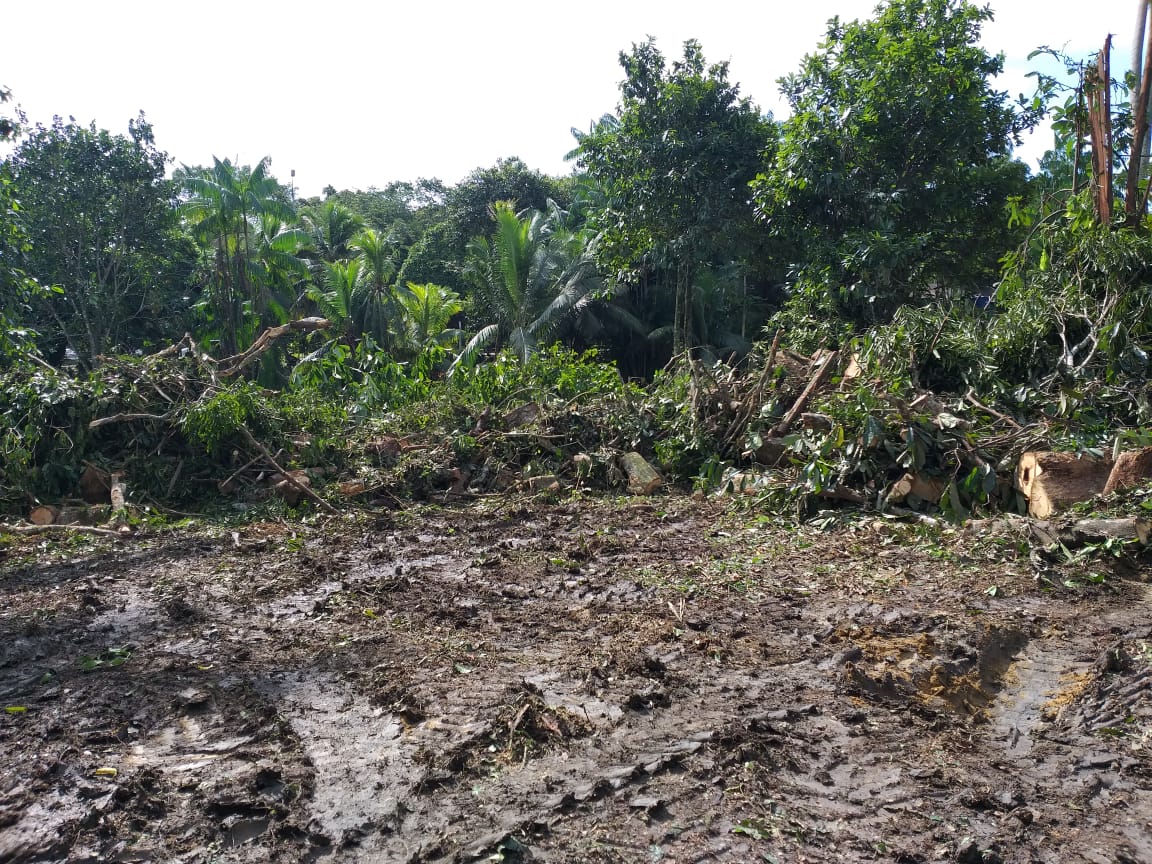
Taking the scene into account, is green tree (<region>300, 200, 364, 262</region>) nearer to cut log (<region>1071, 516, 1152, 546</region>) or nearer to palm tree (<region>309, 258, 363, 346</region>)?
palm tree (<region>309, 258, 363, 346</region>)

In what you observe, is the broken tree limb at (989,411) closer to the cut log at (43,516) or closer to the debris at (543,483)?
the debris at (543,483)

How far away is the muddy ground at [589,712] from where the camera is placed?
2.22 metres

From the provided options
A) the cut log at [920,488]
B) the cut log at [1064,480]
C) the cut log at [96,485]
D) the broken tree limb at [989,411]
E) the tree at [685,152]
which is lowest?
the cut log at [96,485]

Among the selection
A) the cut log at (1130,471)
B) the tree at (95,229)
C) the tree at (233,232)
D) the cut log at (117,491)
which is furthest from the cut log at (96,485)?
the tree at (233,232)

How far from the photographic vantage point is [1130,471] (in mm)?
5129

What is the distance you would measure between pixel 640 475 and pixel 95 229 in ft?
58.1

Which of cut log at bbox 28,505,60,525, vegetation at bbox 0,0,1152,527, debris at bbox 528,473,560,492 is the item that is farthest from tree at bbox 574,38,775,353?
cut log at bbox 28,505,60,525

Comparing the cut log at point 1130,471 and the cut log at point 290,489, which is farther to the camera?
the cut log at point 290,489

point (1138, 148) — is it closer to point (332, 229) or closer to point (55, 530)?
point (55, 530)

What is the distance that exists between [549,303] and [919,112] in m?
11.6

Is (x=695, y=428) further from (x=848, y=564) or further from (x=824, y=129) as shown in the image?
(x=824, y=129)

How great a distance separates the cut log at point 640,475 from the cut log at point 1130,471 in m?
4.04

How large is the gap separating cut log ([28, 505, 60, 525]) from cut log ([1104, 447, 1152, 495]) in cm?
812

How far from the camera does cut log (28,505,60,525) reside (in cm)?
A: 718
